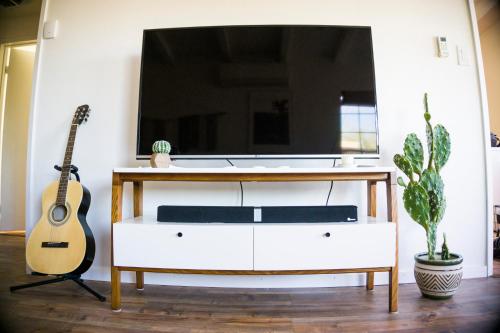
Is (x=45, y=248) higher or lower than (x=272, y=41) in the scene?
lower

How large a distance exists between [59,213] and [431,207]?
6.85 feet

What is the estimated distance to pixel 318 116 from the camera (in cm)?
133

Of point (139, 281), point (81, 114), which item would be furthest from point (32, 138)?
point (139, 281)

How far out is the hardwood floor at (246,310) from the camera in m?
1.00

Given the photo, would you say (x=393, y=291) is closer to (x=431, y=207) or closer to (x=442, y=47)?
(x=431, y=207)

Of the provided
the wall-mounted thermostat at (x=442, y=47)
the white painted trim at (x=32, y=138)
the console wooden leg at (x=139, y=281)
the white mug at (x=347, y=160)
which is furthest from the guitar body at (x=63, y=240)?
the wall-mounted thermostat at (x=442, y=47)

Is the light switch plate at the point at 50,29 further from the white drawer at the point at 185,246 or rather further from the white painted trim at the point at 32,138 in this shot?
the white drawer at the point at 185,246

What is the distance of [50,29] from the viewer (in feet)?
5.45

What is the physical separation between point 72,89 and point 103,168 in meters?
0.61

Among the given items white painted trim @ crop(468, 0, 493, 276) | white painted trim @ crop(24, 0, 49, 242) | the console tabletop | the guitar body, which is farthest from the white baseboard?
white painted trim @ crop(24, 0, 49, 242)

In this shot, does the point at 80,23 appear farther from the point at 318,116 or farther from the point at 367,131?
the point at 367,131

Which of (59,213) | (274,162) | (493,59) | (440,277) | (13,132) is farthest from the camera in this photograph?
(13,132)

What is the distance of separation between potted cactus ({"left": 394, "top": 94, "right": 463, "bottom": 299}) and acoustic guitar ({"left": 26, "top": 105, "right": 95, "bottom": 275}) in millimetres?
1778

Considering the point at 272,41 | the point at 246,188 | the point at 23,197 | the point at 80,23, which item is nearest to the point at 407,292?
the point at 246,188
